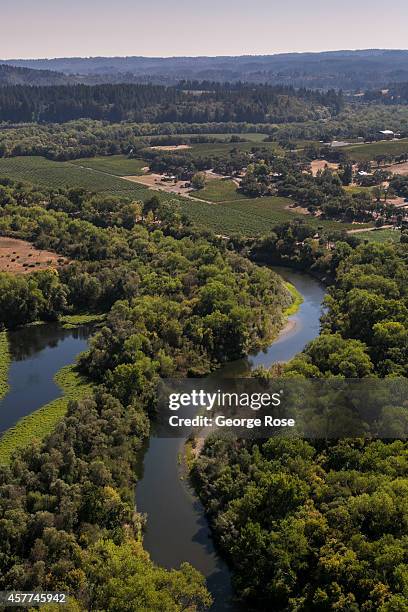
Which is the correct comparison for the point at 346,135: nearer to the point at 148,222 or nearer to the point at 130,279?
the point at 148,222

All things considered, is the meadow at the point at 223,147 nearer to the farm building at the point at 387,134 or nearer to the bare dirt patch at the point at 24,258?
the farm building at the point at 387,134

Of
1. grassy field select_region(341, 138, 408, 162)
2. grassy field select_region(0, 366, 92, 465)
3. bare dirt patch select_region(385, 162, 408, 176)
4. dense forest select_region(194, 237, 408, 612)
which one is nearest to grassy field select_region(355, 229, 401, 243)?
bare dirt patch select_region(385, 162, 408, 176)

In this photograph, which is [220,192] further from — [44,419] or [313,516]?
[313,516]

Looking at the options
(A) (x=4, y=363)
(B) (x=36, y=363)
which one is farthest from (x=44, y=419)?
(A) (x=4, y=363)

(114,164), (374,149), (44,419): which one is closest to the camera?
(44,419)

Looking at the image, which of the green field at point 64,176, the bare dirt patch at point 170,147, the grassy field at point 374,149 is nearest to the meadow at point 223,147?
the bare dirt patch at point 170,147

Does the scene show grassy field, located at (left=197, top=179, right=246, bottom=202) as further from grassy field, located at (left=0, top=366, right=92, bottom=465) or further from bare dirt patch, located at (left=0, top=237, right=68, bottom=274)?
grassy field, located at (left=0, top=366, right=92, bottom=465)
